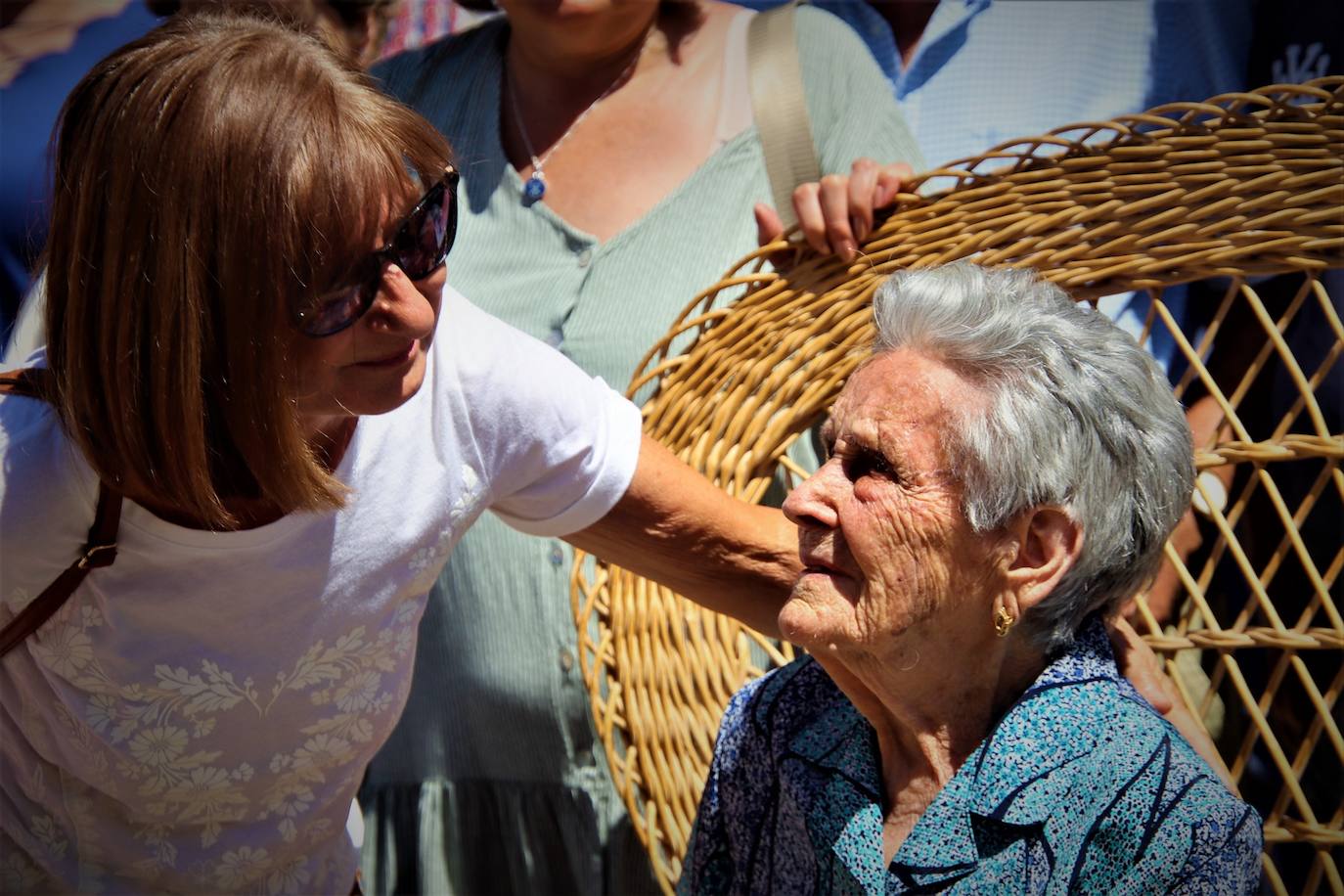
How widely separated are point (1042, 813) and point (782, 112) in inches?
44.8

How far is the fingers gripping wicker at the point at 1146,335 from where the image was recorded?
5.16 feet

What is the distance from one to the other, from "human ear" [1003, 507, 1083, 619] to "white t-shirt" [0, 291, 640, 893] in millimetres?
496

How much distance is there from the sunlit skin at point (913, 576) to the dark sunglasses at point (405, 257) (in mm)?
465

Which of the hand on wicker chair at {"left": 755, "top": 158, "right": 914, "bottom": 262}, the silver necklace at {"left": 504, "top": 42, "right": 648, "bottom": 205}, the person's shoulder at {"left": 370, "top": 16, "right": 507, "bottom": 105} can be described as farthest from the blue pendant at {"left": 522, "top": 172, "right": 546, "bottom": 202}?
the hand on wicker chair at {"left": 755, "top": 158, "right": 914, "bottom": 262}

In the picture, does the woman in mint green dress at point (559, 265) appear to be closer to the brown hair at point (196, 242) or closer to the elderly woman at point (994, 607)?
the elderly woman at point (994, 607)

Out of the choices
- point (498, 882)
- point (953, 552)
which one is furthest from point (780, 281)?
point (498, 882)

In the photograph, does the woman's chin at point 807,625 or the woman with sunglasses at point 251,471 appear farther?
the woman's chin at point 807,625

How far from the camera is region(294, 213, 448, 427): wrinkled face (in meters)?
1.26

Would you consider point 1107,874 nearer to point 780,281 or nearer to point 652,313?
point 780,281

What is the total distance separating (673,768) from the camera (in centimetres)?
169

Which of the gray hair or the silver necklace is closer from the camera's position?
the gray hair

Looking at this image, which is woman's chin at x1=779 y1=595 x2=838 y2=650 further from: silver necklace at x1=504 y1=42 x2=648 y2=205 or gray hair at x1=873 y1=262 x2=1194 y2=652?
silver necklace at x1=504 y1=42 x2=648 y2=205

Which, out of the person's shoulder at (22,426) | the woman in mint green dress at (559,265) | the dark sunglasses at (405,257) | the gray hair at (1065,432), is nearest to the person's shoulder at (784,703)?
the gray hair at (1065,432)

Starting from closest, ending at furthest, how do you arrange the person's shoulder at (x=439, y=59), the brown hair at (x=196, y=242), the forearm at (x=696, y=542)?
the brown hair at (x=196, y=242) → the forearm at (x=696, y=542) → the person's shoulder at (x=439, y=59)
